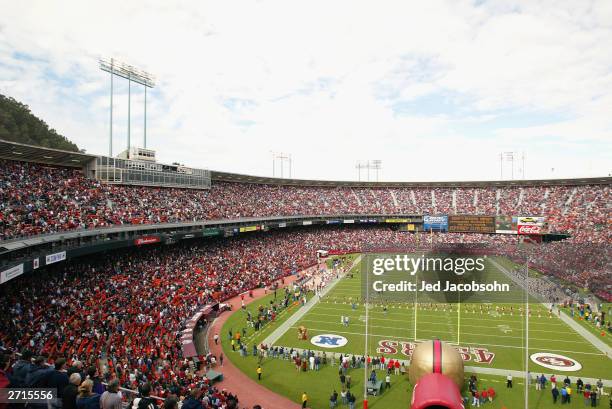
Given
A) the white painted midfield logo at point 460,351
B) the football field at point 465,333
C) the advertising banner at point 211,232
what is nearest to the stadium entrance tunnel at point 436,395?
the football field at point 465,333

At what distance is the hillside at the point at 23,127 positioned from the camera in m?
A: 58.3

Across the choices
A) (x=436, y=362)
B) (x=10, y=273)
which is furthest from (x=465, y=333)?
(x=10, y=273)

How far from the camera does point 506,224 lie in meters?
63.7

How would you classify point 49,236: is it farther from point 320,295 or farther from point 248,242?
point 248,242

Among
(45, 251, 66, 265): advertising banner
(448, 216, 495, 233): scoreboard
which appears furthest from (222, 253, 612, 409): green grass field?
(448, 216, 495, 233): scoreboard

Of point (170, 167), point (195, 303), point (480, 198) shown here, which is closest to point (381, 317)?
point (195, 303)

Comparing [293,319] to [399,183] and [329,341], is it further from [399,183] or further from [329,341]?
[399,183]

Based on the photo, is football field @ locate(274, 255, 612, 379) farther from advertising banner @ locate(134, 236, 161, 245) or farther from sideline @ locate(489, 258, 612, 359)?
advertising banner @ locate(134, 236, 161, 245)

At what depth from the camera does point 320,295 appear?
3897cm

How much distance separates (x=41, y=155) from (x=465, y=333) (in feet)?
114

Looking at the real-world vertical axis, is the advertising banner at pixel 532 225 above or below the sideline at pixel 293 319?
above

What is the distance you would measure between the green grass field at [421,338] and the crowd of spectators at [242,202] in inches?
560

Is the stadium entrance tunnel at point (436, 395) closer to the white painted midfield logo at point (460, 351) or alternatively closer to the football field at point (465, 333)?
the football field at point (465, 333)

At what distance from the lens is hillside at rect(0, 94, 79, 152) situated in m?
58.3
